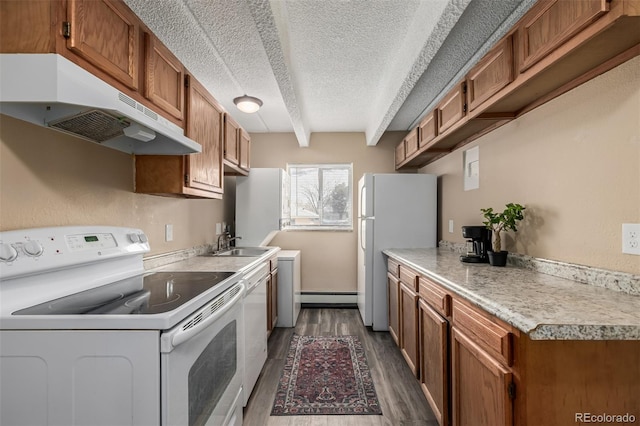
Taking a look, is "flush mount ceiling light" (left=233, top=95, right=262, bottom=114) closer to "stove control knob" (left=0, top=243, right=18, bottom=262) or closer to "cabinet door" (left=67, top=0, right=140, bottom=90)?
"cabinet door" (left=67, top=0, right=140, bottom=90)

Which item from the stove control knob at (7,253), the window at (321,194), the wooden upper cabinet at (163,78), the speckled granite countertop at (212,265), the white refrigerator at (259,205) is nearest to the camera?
the stove control knob at (7,253)

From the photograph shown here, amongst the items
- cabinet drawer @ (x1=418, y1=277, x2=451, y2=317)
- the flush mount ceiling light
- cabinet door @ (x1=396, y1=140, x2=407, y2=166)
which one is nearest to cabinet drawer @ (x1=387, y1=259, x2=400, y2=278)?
cabinet drawer @ (x1=418, y1=277, x2=451, y2=317)

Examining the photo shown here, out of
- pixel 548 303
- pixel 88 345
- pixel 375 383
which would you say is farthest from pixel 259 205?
pixel 548 303

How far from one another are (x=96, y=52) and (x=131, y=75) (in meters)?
0.22

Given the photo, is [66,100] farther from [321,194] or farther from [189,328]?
[321,194]

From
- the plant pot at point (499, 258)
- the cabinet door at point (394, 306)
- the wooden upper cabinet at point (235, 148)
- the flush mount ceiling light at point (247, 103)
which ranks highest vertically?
the flush mount ceiling light at point (247, 103)

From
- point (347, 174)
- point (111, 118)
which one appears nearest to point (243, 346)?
point (111, 118)

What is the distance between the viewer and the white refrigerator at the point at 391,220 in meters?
3.36

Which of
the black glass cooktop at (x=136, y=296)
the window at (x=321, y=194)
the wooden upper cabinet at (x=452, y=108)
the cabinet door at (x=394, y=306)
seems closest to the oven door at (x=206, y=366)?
the black glass cooktop at (x=136, y=296)

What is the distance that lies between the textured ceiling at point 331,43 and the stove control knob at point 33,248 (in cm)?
134

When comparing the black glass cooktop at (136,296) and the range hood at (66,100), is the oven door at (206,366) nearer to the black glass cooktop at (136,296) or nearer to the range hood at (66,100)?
the black glass cooktop at (136,296)

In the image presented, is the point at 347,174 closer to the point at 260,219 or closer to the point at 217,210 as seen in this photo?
the point at 260,219

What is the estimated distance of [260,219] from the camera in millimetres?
3500

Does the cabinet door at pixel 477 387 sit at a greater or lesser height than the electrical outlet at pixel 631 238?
lesser
